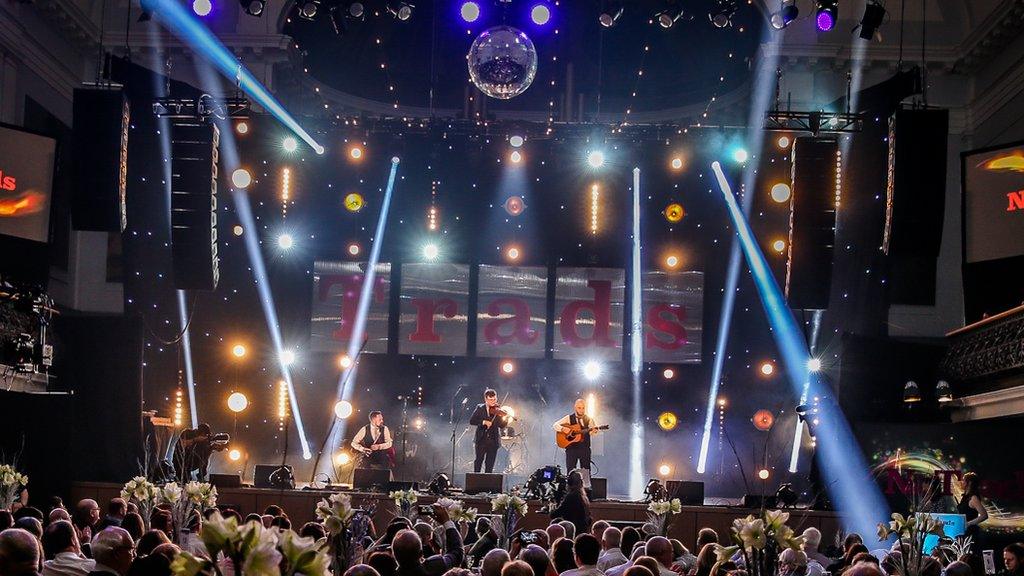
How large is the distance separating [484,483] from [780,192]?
660 cm

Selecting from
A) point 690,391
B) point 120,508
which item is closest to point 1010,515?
point 690,391

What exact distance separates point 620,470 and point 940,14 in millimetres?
8512

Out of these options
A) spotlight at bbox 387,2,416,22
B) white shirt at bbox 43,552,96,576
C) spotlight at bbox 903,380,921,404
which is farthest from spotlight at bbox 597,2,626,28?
white shirt at bbox 43,552,96,576

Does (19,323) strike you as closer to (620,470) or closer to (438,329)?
(438,329)

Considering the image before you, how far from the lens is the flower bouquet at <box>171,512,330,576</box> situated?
261 cm

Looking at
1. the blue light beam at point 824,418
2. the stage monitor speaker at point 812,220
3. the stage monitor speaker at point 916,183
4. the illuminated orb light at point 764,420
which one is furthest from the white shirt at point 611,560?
the illuminated orb light at point 764,420

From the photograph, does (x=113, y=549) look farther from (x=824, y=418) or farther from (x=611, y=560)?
(x=824, y=418)

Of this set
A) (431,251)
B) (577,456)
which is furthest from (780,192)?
(431,251)

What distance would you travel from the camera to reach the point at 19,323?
517 inches

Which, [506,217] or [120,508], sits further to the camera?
[506,217]

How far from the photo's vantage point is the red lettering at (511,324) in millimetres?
16969

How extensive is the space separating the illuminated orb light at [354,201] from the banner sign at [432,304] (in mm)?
1177

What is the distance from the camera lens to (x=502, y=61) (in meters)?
12.2

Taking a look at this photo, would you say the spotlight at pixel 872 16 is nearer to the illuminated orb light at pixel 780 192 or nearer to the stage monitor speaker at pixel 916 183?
the stage monitor speaker at pixel 916 183
